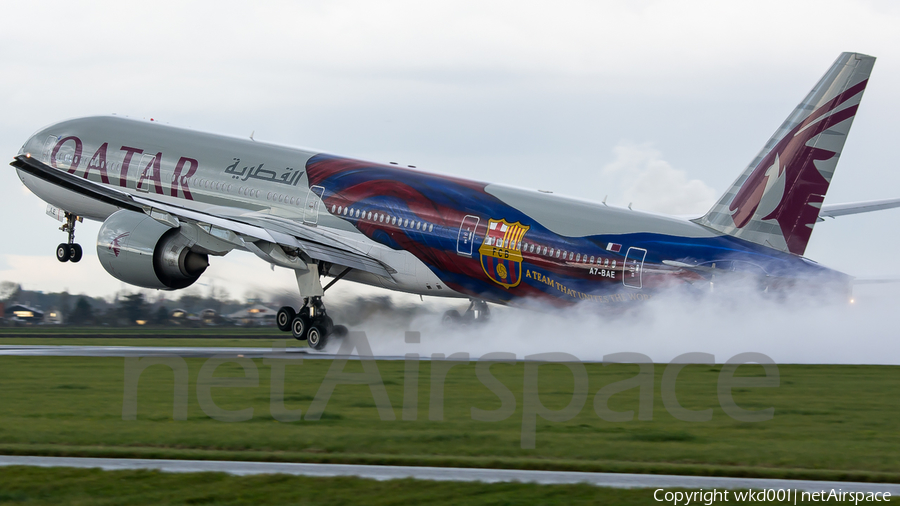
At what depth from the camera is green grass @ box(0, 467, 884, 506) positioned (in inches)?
439

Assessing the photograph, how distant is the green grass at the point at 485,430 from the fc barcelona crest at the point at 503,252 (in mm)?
6182

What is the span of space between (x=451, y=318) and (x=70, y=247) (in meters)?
15.3

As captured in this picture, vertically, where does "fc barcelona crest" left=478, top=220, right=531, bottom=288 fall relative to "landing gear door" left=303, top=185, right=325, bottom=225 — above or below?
below

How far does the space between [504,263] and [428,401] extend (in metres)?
10.1

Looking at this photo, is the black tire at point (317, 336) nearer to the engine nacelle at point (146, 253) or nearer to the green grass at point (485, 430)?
the engine nacelle at point (146, 253)

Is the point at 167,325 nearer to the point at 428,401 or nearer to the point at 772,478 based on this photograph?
the point at 428,401

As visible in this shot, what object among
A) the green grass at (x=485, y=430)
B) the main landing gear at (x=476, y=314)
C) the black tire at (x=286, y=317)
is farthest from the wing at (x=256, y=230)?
the green grass at (x=485, y=430)

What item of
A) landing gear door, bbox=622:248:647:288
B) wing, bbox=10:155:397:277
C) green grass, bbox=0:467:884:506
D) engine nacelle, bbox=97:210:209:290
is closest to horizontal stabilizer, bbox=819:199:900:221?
landing gear door, bbox=622:248:647:288

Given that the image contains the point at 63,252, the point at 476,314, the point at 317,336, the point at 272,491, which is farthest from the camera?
the point at 63,252

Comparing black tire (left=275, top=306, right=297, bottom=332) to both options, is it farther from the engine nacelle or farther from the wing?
the engine nacelle

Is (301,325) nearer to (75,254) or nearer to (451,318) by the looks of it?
(451,318)

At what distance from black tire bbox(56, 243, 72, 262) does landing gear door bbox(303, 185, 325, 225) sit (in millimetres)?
11152

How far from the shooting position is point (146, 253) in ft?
102

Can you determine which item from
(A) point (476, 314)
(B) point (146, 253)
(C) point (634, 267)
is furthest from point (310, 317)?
(C) point (634, 267)
